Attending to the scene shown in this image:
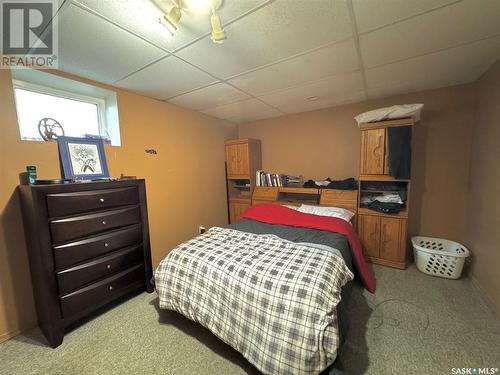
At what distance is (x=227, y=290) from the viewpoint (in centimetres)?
140

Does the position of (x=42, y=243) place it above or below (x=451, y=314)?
above

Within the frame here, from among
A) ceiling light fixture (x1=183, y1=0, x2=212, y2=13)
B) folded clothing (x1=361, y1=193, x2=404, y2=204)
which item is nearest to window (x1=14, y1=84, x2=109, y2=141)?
ceiling light fixture (x1=183, y1=0, x2=212, y2=13)

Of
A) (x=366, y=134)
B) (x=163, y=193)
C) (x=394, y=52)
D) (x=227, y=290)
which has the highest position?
(x=394, y=52)

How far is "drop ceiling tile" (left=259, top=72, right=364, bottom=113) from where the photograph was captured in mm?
2182

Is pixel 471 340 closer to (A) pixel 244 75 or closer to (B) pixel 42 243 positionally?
(A) pixel 244 75

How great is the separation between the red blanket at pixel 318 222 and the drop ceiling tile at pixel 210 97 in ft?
5.01

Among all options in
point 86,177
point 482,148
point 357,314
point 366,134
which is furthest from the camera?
point 366,134

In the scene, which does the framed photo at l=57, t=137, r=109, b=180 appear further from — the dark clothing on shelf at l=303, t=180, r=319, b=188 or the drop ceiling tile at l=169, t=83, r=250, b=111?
the dark clothing on shelf at l=303, t=180, r=319, b=188

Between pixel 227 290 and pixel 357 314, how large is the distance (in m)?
1.24

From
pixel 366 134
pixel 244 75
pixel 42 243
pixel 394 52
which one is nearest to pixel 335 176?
pixel 366 134

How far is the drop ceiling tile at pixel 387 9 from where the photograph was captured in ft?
3.75

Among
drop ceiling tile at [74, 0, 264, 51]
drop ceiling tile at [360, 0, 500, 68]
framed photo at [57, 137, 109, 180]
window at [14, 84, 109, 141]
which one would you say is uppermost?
drop ceiling tile at [74, 0, 264, 51]

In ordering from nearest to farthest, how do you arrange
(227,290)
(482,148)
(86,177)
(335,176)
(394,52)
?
(227,290)
(394,52)
(86,177)
(482,148)
(335,176)

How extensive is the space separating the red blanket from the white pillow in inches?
53.3
